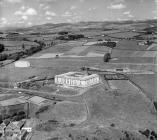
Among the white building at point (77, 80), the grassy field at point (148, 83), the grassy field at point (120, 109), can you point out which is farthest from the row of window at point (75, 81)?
the grassy field at point (148, 83)

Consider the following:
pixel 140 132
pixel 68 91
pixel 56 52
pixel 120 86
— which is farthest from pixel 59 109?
pixel 56 52

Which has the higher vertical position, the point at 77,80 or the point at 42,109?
the point at 77,80

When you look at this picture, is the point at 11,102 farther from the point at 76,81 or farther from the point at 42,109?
the point at 76,81

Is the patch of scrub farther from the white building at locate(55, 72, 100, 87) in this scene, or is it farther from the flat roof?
the flat roof

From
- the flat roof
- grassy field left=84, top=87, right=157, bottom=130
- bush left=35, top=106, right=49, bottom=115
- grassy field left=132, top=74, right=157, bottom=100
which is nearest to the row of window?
grassy field left=84, top=87, right=157, bottom=130

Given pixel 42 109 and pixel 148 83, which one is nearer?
pixel 42 109

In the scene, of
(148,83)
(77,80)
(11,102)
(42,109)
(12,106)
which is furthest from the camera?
(148,83)

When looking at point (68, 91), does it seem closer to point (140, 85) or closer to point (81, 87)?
point (81, 87)

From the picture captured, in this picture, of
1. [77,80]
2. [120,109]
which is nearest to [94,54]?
[77,80]

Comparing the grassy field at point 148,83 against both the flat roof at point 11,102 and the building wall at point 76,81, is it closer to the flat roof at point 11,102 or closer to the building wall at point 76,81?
the building wall at point 76,81
